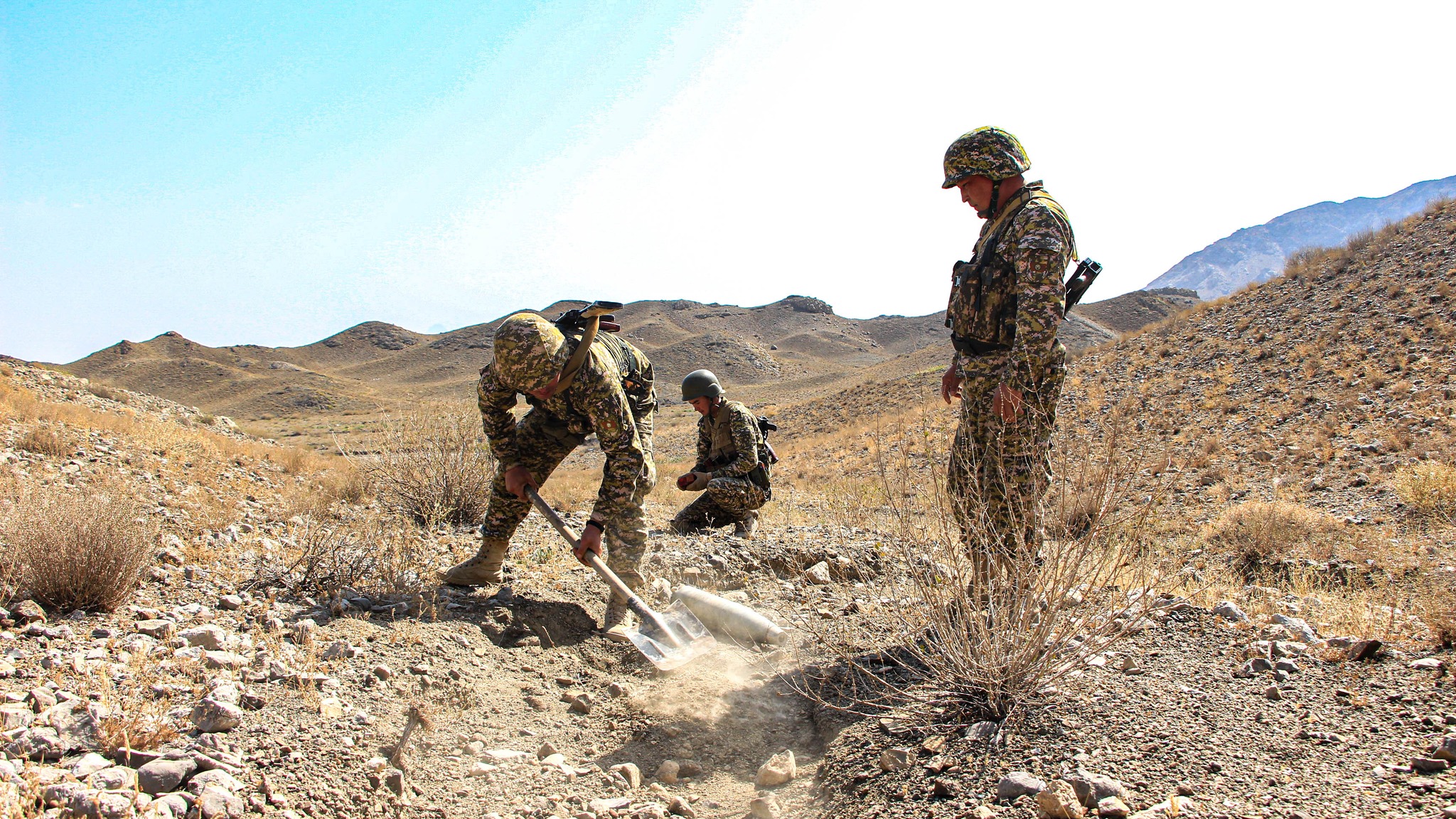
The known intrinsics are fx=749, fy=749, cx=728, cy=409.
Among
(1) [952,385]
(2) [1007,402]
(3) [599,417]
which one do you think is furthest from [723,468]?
(2) [1007,402]

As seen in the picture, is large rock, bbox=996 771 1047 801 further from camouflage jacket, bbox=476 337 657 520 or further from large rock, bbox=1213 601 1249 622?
camouflage jacket, bbox=476 337 657 520

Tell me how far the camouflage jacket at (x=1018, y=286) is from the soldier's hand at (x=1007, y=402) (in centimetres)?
5

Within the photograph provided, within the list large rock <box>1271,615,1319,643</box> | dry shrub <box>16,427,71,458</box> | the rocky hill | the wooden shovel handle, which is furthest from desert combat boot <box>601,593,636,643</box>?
the rocky hill

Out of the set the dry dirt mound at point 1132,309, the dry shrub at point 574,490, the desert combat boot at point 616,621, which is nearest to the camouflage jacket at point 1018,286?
the desert combat boot at point 616,621

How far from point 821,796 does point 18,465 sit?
659cm

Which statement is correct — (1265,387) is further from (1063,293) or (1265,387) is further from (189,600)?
(189,600)

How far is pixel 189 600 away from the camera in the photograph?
3328mm

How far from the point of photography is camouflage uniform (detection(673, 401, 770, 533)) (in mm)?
6141

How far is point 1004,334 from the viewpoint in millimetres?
3188

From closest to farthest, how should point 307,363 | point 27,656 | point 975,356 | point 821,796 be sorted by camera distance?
point 821,796 < point 27,656 < point 975,356 < point 307,363

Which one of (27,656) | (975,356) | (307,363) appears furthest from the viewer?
(307,363)

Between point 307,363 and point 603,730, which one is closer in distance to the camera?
point 603,730

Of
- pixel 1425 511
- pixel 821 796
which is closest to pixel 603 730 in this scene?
pixel 821 796

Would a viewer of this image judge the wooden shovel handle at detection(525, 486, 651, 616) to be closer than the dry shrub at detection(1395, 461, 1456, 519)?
Yes
